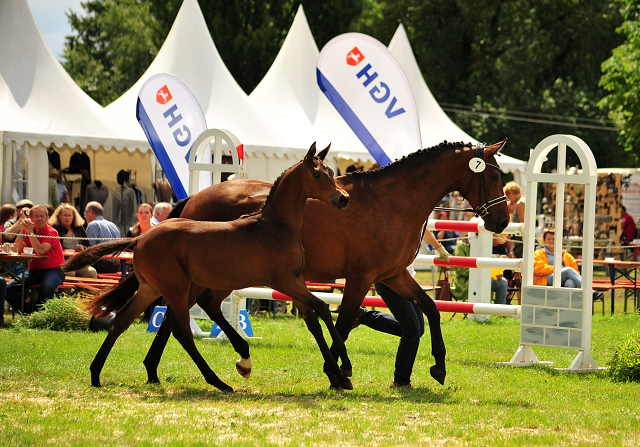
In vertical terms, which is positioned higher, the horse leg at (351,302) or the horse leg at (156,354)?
the horse leg at (351,302)

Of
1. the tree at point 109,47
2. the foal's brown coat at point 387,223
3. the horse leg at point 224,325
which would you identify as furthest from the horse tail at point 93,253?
the tree at point 109,47

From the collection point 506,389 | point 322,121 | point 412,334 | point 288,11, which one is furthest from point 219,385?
point 288,11

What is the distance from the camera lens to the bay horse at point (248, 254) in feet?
19.7

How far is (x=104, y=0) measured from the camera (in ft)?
176

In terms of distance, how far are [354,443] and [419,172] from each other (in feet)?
9.11

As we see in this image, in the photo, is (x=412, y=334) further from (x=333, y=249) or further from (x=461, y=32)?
(x=461, y=32)

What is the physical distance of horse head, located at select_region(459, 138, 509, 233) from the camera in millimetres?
6555

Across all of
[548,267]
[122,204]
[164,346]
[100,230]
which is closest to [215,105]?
[122,204]

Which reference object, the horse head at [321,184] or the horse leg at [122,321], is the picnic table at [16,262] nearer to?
the horse leg at [122,321]

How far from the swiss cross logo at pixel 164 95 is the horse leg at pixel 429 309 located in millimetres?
5968

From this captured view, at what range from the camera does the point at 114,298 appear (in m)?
6.71

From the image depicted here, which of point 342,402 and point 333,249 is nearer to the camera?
point 342,402

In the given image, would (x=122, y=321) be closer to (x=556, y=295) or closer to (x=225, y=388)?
(x=225, y=388)

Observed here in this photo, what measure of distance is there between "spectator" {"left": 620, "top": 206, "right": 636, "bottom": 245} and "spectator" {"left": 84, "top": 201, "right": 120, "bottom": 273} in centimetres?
1583
